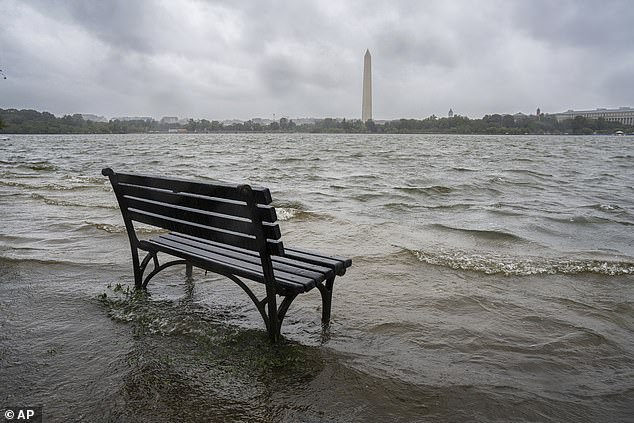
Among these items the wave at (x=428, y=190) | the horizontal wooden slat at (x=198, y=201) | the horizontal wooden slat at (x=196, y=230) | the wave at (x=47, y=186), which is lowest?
the wave at (x=428, y=190)

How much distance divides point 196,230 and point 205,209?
0.31m

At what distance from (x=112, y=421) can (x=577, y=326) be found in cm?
417

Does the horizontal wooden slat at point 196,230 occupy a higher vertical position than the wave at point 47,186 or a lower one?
higher

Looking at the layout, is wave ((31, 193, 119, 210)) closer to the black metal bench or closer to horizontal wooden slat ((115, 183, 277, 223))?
the black metal bench

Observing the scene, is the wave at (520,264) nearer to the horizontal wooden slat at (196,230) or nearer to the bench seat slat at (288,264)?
the bench seat slat at (288,264)

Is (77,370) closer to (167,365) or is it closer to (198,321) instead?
(167,365)

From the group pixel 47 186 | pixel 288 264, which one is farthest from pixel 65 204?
pixel 288 264

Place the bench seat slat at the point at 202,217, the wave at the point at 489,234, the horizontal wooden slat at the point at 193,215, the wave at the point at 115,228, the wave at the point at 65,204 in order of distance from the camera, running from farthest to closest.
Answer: the wave at the point at 65,204, the wave at the point at 489,234, the wave at the point at 115,228, the horizontal wooden slat at the point at 193,215, the bench seat slat at the point at 202,217

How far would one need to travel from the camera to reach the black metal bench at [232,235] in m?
3.29

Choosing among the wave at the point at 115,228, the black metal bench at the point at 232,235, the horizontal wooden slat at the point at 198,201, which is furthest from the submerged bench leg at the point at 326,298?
the wave at the point at 115,228

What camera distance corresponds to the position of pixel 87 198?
1309 cm

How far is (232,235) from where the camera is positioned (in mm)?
3521

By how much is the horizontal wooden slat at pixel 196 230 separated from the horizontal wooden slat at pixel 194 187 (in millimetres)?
305

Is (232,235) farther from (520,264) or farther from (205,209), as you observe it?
(520,264)
